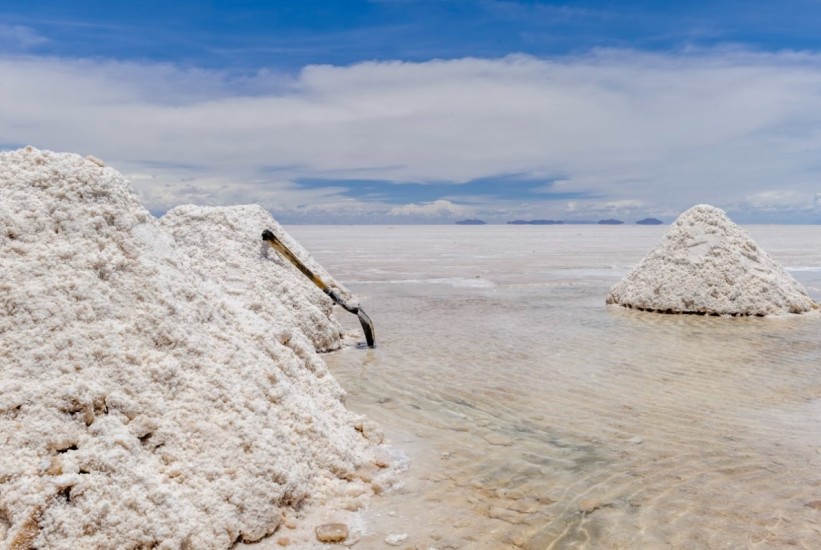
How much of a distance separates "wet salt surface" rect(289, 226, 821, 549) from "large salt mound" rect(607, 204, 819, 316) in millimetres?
508

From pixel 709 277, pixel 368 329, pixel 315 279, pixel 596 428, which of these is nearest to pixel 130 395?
pixel 596 428

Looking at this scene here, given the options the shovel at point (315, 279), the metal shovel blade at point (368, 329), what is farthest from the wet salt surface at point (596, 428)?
the shovel at point (315, 279)

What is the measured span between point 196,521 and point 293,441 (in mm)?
879

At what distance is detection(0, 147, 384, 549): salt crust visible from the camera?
3.17m

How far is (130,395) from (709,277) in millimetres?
10586

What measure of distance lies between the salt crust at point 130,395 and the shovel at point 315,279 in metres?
3.43

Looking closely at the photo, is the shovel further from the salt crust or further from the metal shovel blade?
the salt crust

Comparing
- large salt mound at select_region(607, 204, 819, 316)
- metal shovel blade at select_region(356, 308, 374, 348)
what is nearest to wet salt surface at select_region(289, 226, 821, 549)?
metal shovel blade at select_region(356, 308, 374, 348)

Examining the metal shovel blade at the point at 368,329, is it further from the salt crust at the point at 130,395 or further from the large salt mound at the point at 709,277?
the large salt mound at the point at 709,277

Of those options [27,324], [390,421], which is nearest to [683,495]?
[390,421]

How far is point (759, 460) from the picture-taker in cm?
471

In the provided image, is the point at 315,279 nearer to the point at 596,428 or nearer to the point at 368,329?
the point at 368,329

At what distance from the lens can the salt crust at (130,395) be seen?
10.4 ft

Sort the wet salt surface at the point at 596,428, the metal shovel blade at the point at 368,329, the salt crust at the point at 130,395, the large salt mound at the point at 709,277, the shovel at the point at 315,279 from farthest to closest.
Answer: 1. the large salt mound at the point at 709,277
2. the metal shovel blade at the point at 368,329
3. the shovel at the point at 315,279
4. the wet salt surface at the point at 596,428
5. the salt crust at the point at 130,395
